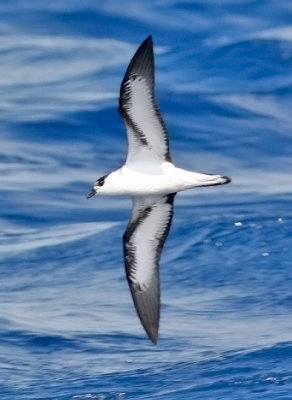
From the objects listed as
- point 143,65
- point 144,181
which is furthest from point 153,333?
point 143,65

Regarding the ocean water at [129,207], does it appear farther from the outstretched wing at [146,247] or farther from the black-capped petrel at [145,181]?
the black-capped petrel at [145,181]

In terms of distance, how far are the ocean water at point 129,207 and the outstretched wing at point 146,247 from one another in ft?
5.65

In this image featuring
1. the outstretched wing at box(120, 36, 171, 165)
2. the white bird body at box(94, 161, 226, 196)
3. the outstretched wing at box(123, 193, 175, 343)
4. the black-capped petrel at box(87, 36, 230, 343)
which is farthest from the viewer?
the outstretched wing at box(123, 193, 175, 343)

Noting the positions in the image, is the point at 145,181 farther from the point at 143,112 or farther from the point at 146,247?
the point at 146,247

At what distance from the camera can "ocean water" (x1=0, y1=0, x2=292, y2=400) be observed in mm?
19062

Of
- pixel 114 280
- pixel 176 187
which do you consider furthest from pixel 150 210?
pixel 114 280

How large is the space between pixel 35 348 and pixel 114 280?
2.95 metres

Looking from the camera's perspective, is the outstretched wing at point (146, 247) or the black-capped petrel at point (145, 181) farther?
the outstretched wing at point (146, 247)

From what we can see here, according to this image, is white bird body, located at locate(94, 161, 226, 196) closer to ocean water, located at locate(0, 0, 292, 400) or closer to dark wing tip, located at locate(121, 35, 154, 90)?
dark wing tip, located at locate(121, 35, 154, 90)

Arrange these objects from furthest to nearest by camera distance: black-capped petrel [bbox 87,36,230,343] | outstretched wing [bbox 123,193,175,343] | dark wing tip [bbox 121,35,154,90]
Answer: outstretched wing [bbox 123,193,175,343] < black-capped petrel [bbox 87,36,230,343] < dark wing tip [bbox 121,35,154,90]

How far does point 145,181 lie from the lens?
15.3m

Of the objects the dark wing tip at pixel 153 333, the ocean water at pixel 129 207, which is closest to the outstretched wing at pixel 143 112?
the dark wing tip at pixel 153 333

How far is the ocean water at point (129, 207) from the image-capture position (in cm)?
1906

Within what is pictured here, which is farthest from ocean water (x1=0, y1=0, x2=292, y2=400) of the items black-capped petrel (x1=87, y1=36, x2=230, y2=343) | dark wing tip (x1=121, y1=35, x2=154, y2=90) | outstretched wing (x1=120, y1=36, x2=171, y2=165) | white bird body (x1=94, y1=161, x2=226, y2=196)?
dark wing tip (x1=121, y1=35, x2=154, y2=90)
